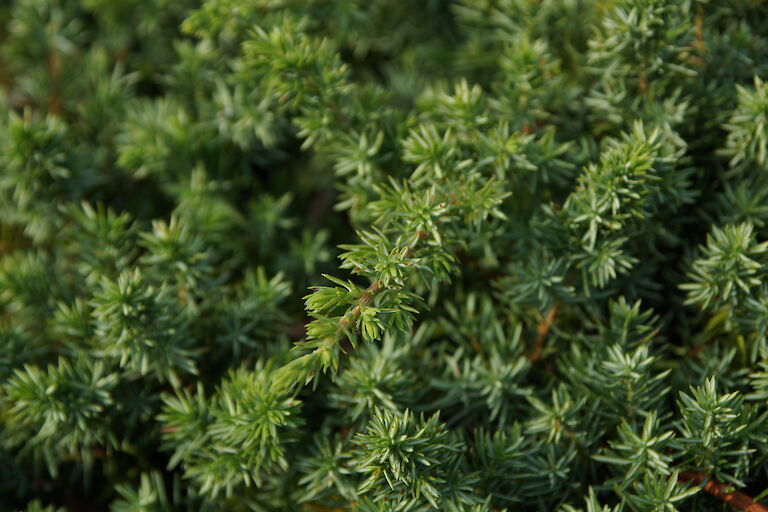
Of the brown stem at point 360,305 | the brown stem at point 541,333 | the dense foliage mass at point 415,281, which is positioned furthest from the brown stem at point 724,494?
the brown stem at point 360,305

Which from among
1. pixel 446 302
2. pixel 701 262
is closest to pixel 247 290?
pixel 446 302

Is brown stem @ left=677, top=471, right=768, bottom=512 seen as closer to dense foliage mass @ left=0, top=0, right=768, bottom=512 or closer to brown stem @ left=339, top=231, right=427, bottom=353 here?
dense foliage mass @ left=0, top=0, right=768, bottom=512

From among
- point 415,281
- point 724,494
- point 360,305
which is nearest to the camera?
point 360,305

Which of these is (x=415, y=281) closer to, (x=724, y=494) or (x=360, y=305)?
(x=360, y=305)

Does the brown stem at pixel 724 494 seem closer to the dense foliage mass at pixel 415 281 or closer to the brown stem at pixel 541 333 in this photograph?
the dense foliage mass at pixel 415 281

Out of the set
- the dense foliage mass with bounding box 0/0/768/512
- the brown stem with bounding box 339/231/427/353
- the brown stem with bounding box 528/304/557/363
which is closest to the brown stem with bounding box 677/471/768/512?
the dense foliage mass with bounding box 0/0/768/512

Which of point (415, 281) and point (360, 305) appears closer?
point (360, 305)

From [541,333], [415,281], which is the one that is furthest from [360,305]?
[541,333]
